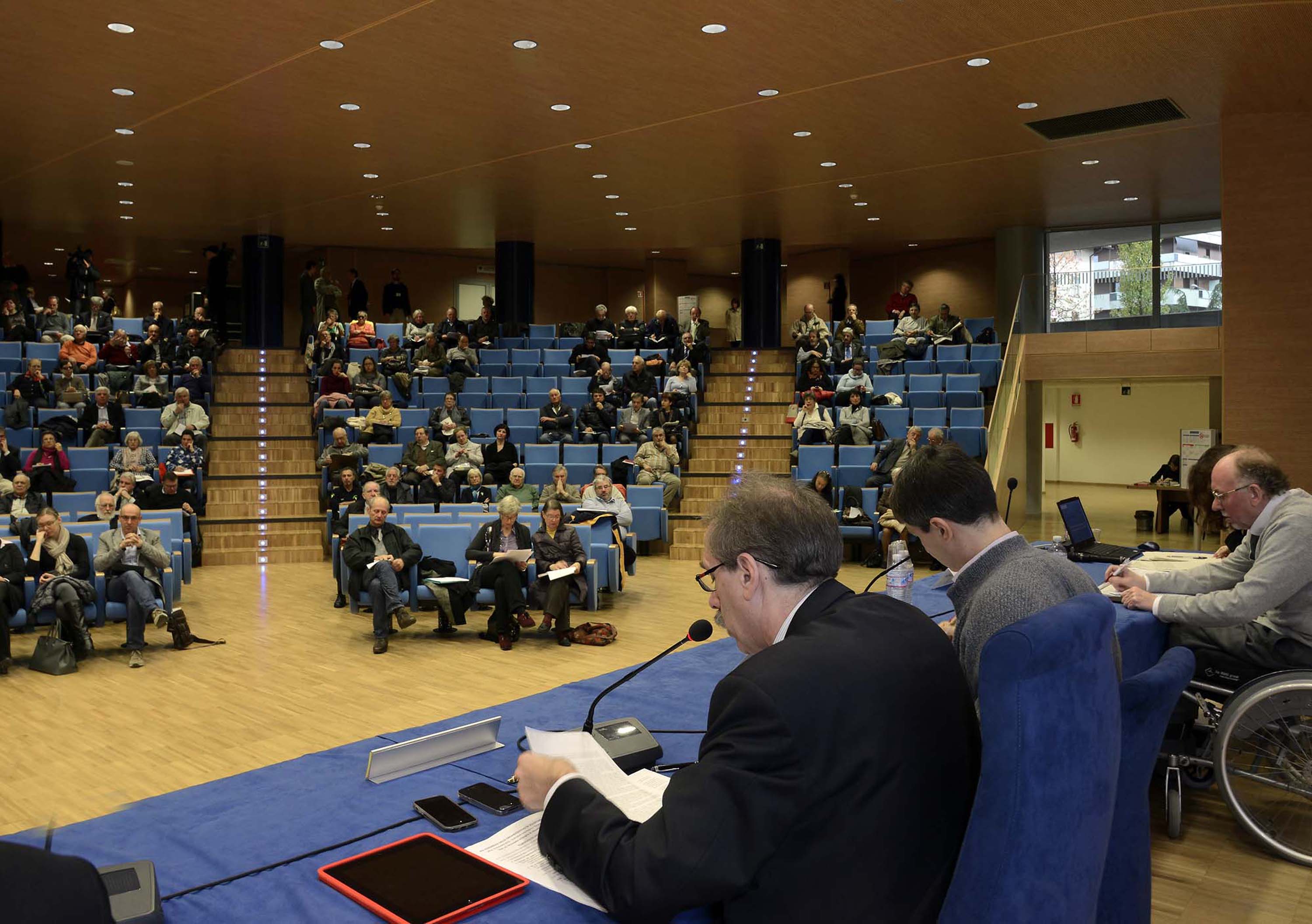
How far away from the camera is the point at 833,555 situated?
1.50 metres

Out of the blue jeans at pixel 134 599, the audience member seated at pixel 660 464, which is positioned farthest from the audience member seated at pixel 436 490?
the blue jeans at pixel 134 599

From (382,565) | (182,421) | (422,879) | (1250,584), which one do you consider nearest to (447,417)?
(182,421)

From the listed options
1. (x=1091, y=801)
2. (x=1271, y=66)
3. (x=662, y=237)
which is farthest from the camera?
(x=662, y=237)

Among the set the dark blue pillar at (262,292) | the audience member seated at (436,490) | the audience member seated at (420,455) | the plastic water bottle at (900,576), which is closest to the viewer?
the plastic water bottle at (900,576)

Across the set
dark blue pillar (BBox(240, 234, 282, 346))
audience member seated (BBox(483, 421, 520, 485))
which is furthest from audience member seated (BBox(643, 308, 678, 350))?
dark blue pillar (BBox(240, 234, 282, 346))

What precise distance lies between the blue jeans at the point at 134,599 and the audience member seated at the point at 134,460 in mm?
3333

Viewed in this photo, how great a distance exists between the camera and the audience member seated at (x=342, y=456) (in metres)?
10.4

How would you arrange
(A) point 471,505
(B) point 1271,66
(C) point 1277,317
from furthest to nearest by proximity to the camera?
(A) point 471,505
(C) point 1277,317
(B) point 1271,66

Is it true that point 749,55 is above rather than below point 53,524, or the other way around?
above

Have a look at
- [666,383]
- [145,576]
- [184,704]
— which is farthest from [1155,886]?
[666,383]

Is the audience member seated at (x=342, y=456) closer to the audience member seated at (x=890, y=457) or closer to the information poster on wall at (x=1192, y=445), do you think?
the audience member seated at (x=890, y=457)

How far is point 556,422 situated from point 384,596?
4.99m

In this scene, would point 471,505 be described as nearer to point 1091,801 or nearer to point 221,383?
point 221,383

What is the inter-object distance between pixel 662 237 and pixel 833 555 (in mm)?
15177
